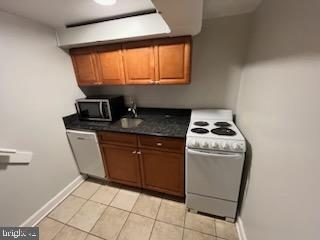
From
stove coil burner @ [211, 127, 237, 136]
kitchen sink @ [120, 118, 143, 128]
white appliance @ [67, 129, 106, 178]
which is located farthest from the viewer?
kitchen sink @ [120, 118, 143, 128]

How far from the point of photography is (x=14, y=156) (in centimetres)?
139

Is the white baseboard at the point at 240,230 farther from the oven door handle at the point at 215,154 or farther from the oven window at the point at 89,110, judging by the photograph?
the oven window at the point at 89,110

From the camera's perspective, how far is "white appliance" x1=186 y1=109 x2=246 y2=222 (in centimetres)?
134

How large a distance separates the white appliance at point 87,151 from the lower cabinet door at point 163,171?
64 centimetres

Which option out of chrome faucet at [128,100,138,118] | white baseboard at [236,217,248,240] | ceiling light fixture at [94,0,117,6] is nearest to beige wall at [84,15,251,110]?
chrome faucet at [128,100,138,118]

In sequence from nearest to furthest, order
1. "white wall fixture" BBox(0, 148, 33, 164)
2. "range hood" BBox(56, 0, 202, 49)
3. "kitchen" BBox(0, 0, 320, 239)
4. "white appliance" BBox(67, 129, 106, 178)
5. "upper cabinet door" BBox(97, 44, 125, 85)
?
"kitchen" BBox(0, 0, 320, 239), "range hood" BBox(56, 0, 202, 49), "white wall fixture" BBox(0, 148, 33, 164), "upper cabinet door" BBox(97, 44, 125, 85), "white appliance" BBox(67, 129, 106, 178)

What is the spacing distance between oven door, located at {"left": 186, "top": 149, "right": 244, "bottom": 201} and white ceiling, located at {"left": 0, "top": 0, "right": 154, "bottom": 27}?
148cm

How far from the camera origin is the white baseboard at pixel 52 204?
1618 mm

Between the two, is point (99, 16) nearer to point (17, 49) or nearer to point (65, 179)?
point (17, 49)

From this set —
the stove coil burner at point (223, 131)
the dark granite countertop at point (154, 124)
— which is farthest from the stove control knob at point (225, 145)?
the dark granite countertop at point (154, 124)

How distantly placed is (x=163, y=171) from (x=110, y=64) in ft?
4.85

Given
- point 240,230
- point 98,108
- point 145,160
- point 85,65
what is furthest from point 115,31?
point 240,230

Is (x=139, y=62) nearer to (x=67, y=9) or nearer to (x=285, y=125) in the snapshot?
(x=67, y=9)

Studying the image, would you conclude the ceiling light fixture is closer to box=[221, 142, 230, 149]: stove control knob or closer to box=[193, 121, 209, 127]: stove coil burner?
box=[193, 121, 209, 127]: stove coil burner
